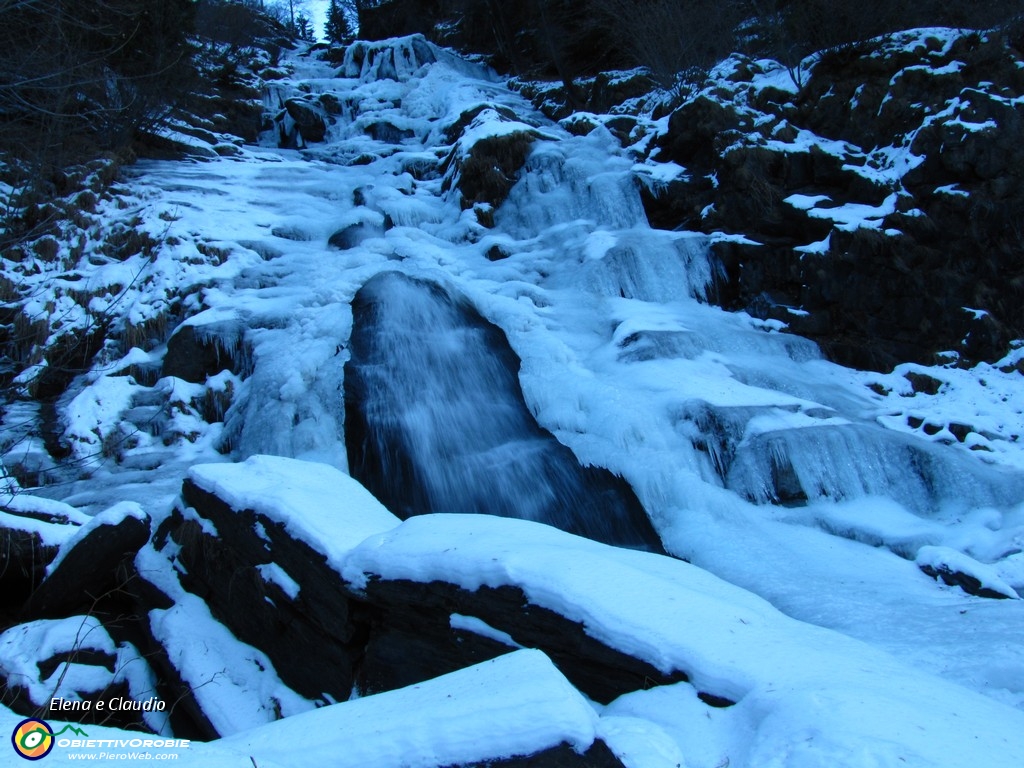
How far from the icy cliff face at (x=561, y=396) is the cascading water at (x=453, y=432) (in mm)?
34

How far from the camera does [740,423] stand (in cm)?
628

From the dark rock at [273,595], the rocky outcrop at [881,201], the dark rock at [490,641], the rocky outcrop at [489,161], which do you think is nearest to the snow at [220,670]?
the dark rock at [273,595]

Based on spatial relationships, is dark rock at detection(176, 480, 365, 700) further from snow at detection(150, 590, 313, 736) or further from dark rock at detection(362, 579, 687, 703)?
dark rock at detection(362, 579, 687, 703)

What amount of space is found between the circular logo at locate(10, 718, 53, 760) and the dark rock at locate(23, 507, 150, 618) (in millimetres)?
2389

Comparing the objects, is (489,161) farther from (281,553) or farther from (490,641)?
(490,641)

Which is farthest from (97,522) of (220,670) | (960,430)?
(960,430)

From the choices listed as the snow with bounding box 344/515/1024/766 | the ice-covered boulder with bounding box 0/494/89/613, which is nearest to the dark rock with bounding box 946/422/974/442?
the snow with bounding box 344/515/1024/766

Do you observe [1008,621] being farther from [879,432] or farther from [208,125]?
[208,125]

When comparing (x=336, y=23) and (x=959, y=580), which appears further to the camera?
(x=336, y=23)

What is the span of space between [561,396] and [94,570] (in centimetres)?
440

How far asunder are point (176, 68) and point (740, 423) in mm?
12711

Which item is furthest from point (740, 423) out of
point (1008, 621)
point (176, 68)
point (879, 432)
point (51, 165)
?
point (176, 68)

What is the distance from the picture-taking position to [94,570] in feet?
14.8

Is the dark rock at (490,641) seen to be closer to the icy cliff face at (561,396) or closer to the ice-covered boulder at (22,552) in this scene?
the icy cliff face at (561,396)
